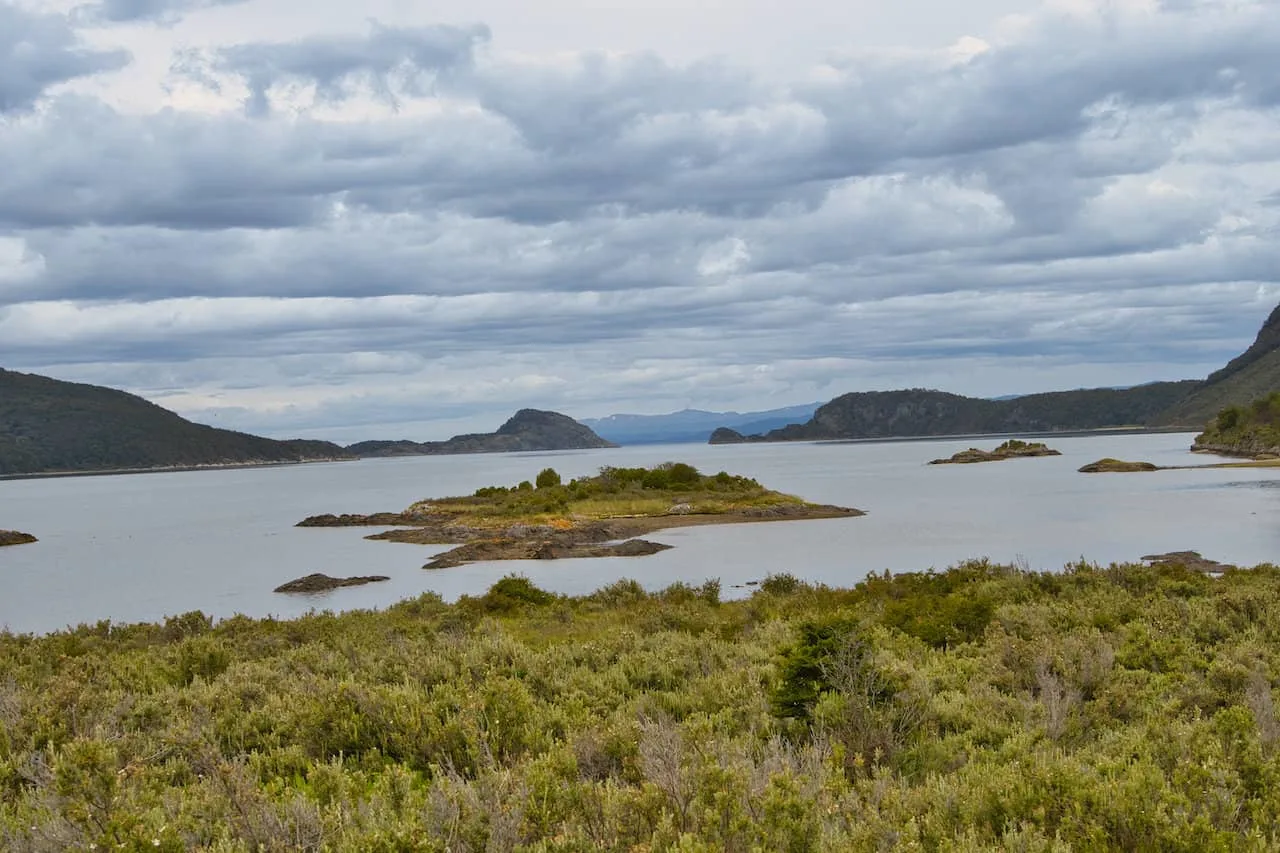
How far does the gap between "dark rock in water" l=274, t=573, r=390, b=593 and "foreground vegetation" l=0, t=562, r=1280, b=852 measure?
25.8 meters

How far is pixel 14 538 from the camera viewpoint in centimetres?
8025

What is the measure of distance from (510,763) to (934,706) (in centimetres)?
430

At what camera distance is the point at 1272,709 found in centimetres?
964

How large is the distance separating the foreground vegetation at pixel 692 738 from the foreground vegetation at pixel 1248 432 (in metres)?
130

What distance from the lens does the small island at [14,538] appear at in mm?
79188

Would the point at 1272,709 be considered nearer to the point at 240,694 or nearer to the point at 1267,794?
the point at 1267,794

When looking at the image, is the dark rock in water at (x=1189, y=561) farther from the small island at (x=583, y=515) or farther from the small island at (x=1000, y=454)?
the small island at (x=1000, y=454)

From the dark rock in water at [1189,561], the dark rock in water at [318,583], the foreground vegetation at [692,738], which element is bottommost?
the dark rock in water at [318,583]

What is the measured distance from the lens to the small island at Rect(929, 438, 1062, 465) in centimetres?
16036

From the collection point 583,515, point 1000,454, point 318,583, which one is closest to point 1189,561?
point 318,583

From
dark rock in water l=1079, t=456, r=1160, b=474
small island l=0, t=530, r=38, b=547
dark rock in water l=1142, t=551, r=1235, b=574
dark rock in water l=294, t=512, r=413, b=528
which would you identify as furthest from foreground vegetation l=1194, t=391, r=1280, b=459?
small island l=0, t=530, r=38, b=547

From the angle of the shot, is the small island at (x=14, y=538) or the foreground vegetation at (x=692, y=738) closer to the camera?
the foreground vegetation at (x=692, y=738)

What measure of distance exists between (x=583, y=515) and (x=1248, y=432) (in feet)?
354

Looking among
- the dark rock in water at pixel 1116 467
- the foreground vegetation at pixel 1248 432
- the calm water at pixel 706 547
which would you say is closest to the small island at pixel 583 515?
the calm water at pixel 706 547
